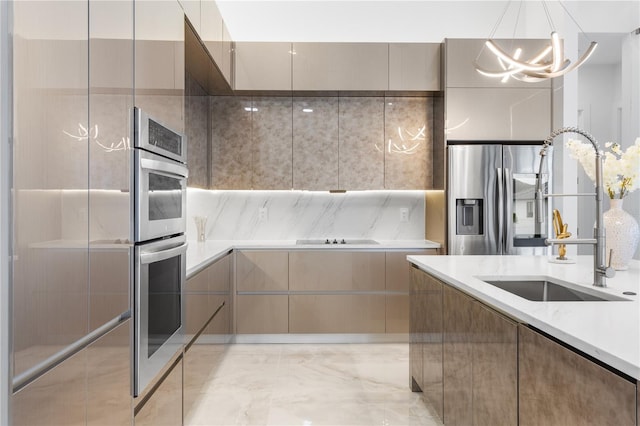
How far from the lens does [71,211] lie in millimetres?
1060

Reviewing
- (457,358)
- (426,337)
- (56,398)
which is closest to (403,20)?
(426,337)

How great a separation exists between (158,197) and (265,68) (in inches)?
94.9

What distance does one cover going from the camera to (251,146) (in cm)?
395

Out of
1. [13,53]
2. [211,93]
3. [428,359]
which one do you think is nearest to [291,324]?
[428,359]

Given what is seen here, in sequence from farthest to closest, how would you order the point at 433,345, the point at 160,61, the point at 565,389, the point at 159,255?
1. the point at 433,345
2. the point at 160,61
3. the point at 159,255
4. the point at 565,389

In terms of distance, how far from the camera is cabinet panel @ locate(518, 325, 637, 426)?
913 mm

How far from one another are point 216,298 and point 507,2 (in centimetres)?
394

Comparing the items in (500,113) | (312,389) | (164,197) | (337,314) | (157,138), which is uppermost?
(500,113)

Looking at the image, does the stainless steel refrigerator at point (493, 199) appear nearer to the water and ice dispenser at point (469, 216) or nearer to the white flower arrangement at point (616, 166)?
the water and ice dispenser at point (469, 216)

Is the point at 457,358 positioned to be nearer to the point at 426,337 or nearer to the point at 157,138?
the point at 426,337

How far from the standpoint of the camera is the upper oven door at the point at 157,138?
59.1 inches

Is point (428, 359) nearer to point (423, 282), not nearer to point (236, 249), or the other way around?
point (423, 282)

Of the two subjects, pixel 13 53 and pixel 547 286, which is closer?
pixel 13 53

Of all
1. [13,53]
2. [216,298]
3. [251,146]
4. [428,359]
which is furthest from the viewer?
[251,146]
